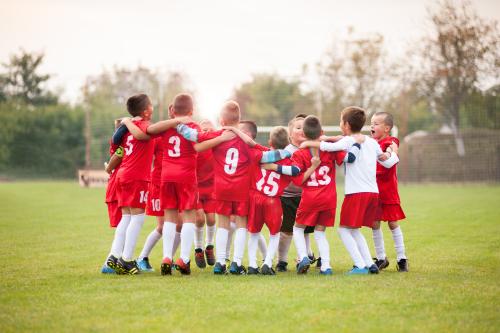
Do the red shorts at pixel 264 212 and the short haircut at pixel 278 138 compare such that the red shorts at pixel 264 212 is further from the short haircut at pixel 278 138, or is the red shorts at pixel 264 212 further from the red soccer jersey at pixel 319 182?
the short haircut at pixel 278 138

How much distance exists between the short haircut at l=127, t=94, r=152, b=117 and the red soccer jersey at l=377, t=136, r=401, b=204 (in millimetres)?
2695

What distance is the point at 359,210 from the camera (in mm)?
7531

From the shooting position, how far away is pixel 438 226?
1298 cm

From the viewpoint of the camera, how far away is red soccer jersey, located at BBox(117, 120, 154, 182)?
25.3 ft

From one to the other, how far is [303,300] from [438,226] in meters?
7.72

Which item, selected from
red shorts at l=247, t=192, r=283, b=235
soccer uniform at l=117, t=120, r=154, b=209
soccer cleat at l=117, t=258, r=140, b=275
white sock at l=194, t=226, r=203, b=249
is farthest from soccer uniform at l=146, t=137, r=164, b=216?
red shorts at l=247, t=192, r=283, b=235

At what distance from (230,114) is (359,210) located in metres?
1.68

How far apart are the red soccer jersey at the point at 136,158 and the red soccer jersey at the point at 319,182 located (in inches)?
62.1

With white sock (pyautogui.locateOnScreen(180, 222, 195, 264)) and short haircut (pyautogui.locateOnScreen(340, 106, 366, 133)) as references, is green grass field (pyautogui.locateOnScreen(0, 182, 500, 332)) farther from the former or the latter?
short haircut (pyautogui.locateOnScreen(340, 106, 366, 133))

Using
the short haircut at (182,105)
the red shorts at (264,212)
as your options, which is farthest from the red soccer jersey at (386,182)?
the short haircut at (182,105)

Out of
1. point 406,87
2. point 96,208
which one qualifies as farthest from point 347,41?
point 96,208

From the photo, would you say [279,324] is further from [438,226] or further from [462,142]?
[462,142]

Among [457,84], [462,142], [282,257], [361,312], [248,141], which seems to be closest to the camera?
[361,312]

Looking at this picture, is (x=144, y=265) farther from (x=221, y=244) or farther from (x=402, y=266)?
(x=402, y=266)
